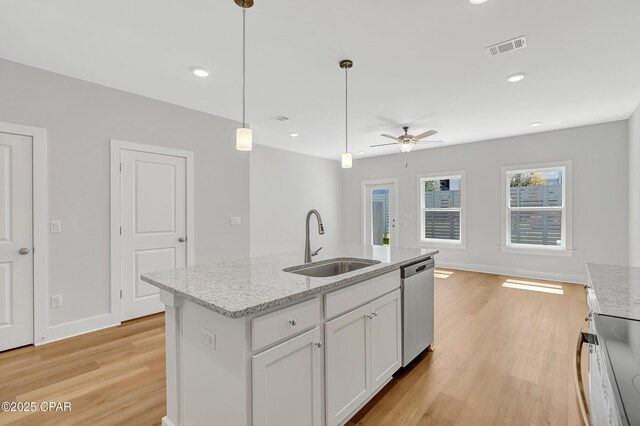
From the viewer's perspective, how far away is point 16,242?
2.79m

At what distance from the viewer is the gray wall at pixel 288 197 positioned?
621 cm

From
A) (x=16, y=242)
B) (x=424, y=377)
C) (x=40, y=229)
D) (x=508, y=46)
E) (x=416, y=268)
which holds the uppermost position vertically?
(x=508, y=46)

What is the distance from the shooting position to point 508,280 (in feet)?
17.3

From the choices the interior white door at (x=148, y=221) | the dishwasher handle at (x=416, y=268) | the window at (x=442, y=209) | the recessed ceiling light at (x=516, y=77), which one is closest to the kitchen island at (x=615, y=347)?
the dishwasher handle at (x=416, y=268)

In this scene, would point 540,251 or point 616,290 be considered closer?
point 616,290

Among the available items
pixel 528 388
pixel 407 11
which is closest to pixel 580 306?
pixel 528 388

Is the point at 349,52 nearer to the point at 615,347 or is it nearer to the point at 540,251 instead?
the point at 615,347

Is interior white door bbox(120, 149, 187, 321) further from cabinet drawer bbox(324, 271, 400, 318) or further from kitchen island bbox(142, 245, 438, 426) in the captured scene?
cabinet drawer bbox(324, 271, 400, 318)

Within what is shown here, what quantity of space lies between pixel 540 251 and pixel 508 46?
4196 mm

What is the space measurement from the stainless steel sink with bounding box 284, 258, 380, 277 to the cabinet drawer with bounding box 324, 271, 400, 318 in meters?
0.18

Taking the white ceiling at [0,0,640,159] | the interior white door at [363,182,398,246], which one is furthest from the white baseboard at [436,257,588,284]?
the white ceiling at [0,0,640,159]

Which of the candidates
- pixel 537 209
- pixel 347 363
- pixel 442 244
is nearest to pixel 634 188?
pixel 537 209

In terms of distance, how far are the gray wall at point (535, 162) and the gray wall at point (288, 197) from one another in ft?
5.25

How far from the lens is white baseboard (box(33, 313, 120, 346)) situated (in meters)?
2.93
